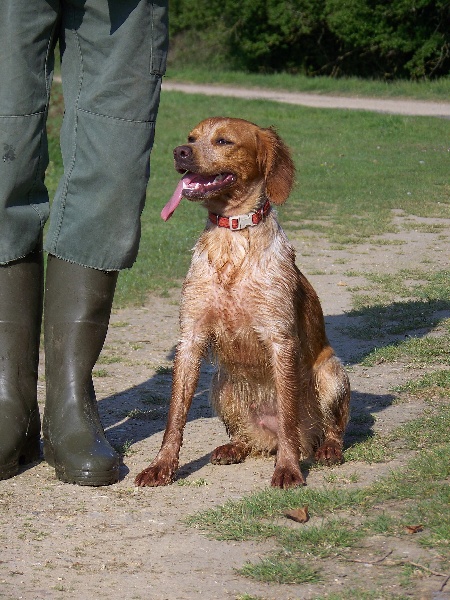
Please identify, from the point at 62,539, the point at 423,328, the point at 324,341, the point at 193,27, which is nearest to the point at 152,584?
the point at 62,539

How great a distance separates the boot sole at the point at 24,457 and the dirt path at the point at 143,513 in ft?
0.12

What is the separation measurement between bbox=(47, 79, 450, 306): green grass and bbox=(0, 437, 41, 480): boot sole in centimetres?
302

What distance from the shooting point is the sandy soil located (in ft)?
9.99

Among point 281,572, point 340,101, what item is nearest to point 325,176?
→ point 281,572

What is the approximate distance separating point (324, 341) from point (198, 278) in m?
0.66

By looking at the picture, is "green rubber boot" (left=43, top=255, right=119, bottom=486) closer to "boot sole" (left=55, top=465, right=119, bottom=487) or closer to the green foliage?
"boot sole" (left=55, top=465, right=119, bottom=487)

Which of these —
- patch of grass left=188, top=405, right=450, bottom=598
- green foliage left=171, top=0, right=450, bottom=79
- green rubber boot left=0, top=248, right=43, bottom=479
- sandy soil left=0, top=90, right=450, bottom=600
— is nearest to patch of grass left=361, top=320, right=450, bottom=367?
sandy soil left=0, top=90, right=450, bottom=600

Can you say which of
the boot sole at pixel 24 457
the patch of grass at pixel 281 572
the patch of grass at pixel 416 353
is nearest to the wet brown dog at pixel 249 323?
the boot sole at pixel 24 457

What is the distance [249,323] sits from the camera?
4086mm

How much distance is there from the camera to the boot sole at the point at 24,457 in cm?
402

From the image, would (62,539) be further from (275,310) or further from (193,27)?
(193,27)

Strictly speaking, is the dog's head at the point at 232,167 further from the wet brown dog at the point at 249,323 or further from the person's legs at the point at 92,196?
the person's legs at the point at 92,196

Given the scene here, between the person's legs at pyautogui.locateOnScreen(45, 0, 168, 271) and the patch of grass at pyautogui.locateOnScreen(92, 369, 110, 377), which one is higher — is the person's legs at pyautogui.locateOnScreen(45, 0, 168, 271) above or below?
above

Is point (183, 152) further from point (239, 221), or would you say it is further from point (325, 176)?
point (325, 176)
